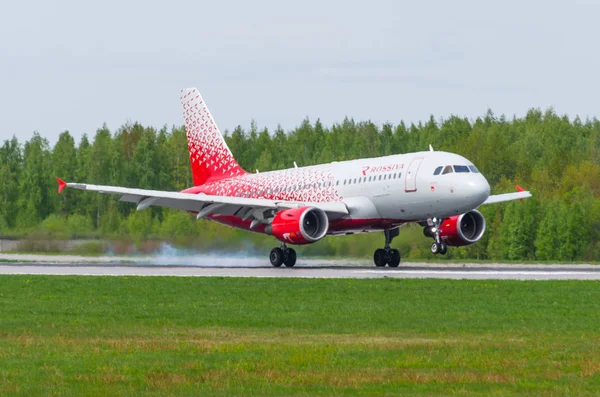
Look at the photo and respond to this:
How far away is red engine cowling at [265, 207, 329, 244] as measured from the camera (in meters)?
46.4

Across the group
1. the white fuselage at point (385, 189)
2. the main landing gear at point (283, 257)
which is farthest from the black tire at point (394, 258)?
the main landing gear at point (283, 257)

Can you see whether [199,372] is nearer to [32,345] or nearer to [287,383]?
[287,383]

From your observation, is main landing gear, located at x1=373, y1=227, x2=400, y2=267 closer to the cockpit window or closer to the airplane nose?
the cockpit window

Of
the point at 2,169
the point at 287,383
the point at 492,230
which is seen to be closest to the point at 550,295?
the point at 287,383

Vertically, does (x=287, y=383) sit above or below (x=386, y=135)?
below

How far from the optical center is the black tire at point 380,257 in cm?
4994

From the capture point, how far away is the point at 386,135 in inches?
6152

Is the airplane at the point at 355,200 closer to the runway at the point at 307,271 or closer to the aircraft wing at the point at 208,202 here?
the aircraft wing at the point at 208,202

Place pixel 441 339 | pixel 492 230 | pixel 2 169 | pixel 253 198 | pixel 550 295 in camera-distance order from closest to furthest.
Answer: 1. pixel 441 339
2. pixel 550 295
3. pixel 253 198
4. pixel 492 230
5. pixel 2 169

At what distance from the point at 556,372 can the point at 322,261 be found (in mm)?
38838

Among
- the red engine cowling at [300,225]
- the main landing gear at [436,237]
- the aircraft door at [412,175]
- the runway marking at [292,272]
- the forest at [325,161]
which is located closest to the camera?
the runway marking at [292,272]

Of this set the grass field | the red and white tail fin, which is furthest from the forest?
the grass field

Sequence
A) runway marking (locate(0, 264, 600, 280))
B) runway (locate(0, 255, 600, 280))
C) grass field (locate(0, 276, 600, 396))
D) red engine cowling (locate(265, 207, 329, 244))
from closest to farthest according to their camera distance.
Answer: grass field (locate(0, 276, 600, 396))
runway marking (locate(0, 264, 600, 280))
runway (locate(0, 255, 600, 280))
red engine cowling (locate(265, 207, 329, 244))

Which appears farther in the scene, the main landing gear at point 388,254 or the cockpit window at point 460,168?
the main landing gear at point 388,254
